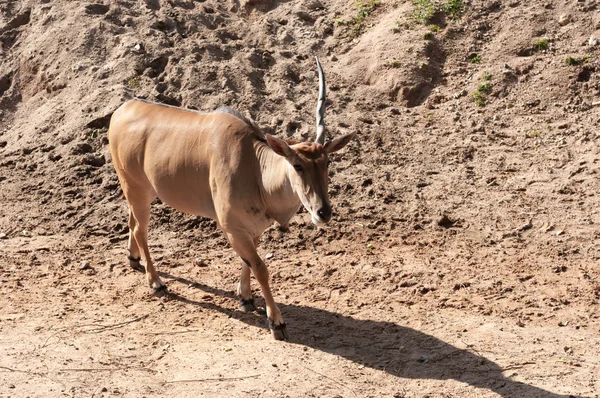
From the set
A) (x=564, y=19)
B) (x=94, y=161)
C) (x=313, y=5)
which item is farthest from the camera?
(x=313, y=5)

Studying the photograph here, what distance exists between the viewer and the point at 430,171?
1023cm

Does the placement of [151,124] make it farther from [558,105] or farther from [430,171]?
[558,105]

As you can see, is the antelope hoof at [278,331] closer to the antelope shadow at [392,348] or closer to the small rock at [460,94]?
the antelope shadow at [392,348]

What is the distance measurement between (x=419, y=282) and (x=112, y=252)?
352 centimetres

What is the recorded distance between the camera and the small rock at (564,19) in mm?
11470

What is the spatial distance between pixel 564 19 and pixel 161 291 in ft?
21.6

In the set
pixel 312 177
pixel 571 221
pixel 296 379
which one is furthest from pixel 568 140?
pixel 296 379

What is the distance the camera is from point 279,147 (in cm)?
707

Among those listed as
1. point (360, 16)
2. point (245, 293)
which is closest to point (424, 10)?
point (360, 16)

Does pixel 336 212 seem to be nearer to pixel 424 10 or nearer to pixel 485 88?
pixel 485 88

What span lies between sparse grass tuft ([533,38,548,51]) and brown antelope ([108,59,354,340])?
15.3ft

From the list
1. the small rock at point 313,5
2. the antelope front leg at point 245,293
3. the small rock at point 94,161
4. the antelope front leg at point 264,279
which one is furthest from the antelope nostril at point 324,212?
the small rock at point 313,5

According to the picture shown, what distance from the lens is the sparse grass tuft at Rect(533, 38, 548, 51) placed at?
11.3 metres

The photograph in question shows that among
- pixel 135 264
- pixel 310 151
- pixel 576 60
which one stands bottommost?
pixel 135 264
